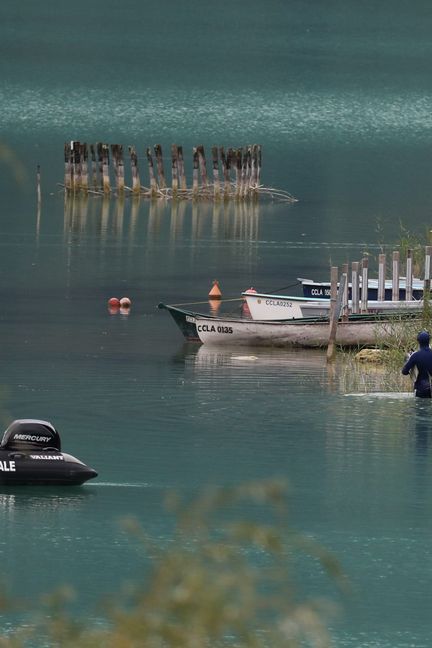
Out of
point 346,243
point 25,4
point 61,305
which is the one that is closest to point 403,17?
point 25,4

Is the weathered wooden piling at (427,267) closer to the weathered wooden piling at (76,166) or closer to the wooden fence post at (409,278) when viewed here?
the wooden fence post at (409,278)

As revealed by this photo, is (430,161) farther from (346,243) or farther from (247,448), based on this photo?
(247,448)

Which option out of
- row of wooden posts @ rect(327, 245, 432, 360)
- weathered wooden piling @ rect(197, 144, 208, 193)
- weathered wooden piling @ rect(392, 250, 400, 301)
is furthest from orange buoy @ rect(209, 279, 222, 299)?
→ weathered wooden piling @ rect(197, 144, 208, 193)

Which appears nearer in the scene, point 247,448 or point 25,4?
point 247,448

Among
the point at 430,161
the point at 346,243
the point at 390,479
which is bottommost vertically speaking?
the point at 390,479

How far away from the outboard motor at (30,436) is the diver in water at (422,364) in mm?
7258

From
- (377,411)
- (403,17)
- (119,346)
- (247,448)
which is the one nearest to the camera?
(247,448)

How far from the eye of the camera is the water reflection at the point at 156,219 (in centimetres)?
6094

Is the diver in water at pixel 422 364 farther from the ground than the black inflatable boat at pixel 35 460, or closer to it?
farther from the ground

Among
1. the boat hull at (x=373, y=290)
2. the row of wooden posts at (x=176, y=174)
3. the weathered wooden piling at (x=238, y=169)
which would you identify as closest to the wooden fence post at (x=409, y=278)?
the boat hull at (x=373, y=290)

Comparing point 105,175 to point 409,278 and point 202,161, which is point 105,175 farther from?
point 409,278

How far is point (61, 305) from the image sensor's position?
137 ft

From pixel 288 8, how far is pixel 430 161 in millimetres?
45899

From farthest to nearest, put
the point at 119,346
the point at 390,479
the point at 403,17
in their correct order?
the point at 403,17, the point at 119,346, the point at 390,479
